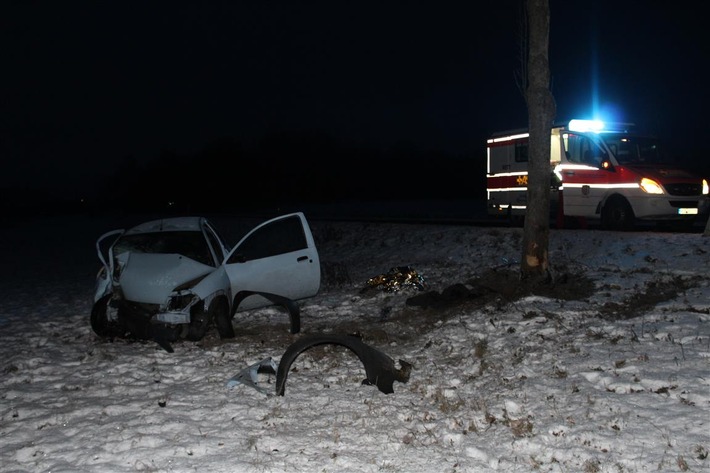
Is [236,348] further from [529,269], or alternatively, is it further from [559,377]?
[529,269]

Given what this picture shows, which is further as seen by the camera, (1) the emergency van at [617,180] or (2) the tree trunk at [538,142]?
(1) the emergency van at [617,180]

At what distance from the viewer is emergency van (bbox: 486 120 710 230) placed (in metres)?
14.8

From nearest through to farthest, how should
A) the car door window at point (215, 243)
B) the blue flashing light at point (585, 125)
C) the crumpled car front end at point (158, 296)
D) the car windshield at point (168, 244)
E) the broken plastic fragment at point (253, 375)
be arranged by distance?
the broken plastic fragment at point (253, 375)
the crumpled car front end at point (158, 296)
the car windshield at point (168, 244)
the car door window at point (215, 243)
the blue flashing light at point (585, 125)

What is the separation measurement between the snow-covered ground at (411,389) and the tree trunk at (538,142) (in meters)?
0.65

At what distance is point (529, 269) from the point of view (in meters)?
10.1

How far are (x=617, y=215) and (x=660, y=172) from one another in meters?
1.39

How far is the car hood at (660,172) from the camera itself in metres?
14.8

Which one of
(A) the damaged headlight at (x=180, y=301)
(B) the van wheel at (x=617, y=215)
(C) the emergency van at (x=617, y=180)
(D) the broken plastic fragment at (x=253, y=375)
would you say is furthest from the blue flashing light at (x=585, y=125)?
(D) the broken plastic fragment at (x=253, y=375)

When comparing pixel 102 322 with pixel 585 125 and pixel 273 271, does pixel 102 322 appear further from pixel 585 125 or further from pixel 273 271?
pixel 585 125

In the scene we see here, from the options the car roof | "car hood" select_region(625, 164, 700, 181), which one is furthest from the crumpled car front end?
Answer: "car hood" select_region(625, 164, 700, 181)

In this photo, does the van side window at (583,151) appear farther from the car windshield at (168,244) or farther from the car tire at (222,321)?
the car tire at (222,321)

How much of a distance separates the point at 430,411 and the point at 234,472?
188cm

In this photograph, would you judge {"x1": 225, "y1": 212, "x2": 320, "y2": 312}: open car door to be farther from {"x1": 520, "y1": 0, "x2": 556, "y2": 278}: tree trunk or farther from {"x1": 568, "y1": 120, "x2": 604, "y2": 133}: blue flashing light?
{"x1": 568, "y1": 120, "x2": 604, "y2": 133}: blue flashing light

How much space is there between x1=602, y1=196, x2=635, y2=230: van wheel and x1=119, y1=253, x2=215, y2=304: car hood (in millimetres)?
10868
